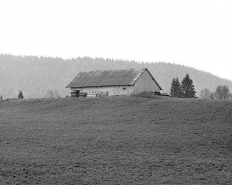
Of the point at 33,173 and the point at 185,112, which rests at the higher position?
the point at 185,112

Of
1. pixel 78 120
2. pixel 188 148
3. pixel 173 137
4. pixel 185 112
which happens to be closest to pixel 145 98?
pixel 185 112

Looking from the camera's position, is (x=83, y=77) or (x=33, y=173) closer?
(x=33, y=173)

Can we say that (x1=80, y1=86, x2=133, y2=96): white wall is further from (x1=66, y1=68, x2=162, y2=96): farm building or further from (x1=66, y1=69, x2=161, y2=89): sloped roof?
(x1=66, y1=69, x2=161, y2=89): sloped roof

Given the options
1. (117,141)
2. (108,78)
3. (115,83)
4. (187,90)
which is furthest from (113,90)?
(187,90)

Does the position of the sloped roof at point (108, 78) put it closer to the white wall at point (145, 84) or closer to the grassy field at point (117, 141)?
the white wall at point (145, 84)

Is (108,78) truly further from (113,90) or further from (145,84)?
(145,84)

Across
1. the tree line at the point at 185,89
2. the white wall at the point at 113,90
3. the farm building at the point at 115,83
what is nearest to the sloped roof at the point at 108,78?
the farm building at the point at 115,83

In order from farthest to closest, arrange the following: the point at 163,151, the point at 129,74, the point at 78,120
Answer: the point at 129,74 < the point at 78,120 < the point at 163,151

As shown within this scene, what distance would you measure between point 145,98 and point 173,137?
55.0ft

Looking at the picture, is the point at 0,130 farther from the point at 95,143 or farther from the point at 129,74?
the point at 129,74

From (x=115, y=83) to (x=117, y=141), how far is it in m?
25.9

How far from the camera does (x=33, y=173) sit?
2289 cm

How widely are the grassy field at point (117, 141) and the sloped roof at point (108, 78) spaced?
24.1 ft

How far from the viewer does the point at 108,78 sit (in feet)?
193
